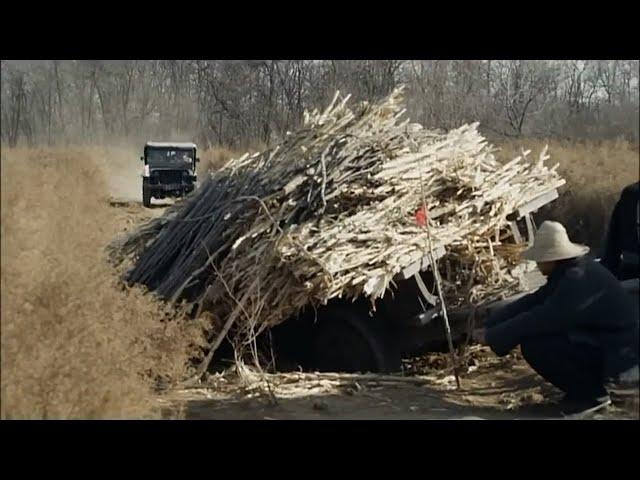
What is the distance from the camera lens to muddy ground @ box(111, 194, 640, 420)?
619cm

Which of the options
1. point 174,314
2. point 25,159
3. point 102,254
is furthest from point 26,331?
point 174,314

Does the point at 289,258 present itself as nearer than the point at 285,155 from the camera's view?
Yes

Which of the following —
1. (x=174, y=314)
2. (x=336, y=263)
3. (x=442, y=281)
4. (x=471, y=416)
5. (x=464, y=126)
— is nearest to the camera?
(x=471, y=416)

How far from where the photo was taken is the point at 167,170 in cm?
1094

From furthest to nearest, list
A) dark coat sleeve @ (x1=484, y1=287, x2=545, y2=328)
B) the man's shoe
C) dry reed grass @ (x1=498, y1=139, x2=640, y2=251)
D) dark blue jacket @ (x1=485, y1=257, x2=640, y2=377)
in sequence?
dry reed grass @ (x1=498, y1=139, x2=640, y2=251) < dark coat sleeve @ (x1=484, y1=287, x2=545, y2=328) < the man's shoe < dark blue jacket @ (x1=485, y1=257, x2=640, y2=377)

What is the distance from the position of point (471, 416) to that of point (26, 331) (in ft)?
10.3

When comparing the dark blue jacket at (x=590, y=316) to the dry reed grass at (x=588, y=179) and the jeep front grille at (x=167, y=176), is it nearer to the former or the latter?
the dry reed grass at (x=588, y=179)

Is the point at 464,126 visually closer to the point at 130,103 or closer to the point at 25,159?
the point at 130,103

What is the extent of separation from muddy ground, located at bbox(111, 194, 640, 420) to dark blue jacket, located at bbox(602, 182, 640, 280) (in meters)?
1.14

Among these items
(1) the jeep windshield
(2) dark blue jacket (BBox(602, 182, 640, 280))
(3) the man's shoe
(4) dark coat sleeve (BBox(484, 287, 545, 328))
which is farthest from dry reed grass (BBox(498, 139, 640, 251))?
(1) the jeep windshield

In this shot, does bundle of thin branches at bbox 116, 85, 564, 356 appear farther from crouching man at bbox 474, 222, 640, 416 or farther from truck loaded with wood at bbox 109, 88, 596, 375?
crouching man at bbox 474, 222, 640, 416

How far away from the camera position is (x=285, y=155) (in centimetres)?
827

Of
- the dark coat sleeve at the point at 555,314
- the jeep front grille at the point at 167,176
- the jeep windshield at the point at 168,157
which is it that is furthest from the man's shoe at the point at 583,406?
the jeep front grille at the point at 167,176

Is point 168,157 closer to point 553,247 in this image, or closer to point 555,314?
point 553,247
